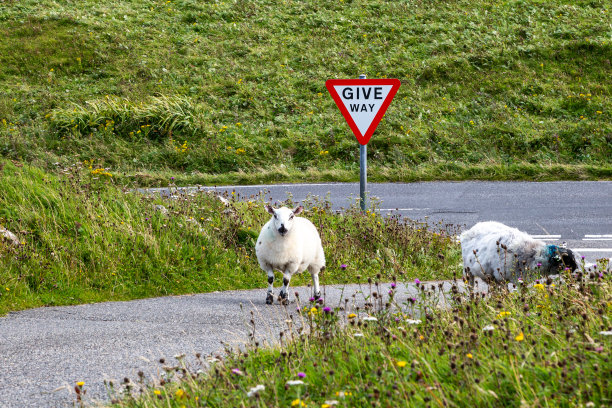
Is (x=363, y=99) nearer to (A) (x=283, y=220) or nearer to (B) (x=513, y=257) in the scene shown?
(A) (x=283, y=220)

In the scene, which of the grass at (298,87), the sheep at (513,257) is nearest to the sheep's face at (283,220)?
the sheep at (513,257)

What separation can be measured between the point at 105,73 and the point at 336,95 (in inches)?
680

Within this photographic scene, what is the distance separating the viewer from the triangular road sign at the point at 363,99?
11.6m

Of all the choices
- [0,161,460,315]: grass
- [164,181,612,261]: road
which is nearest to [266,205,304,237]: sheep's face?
[0,161,460,315]: grass

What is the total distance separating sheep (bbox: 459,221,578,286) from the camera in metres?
7.16

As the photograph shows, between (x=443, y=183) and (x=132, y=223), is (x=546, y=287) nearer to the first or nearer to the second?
(x=132, y=223)

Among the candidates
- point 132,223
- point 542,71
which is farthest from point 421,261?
point 542,71

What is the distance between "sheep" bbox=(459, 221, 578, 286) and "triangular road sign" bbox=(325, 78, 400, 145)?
4096 millimetres

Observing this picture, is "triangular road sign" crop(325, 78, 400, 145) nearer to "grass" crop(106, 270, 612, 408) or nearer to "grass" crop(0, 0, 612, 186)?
"grass" crop(106, 270, 612, 408)

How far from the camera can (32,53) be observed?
27719mm

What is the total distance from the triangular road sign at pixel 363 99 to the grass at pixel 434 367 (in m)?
6.34

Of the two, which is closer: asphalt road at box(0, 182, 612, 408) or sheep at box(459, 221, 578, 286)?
asphalt road at box(0, 182, 612, 408)

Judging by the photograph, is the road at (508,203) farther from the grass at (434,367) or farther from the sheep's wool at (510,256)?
the grass at (434,367)

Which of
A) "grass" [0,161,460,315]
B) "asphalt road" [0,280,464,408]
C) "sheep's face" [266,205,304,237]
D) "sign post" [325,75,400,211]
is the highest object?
"sign post" [325,75,400,211]
